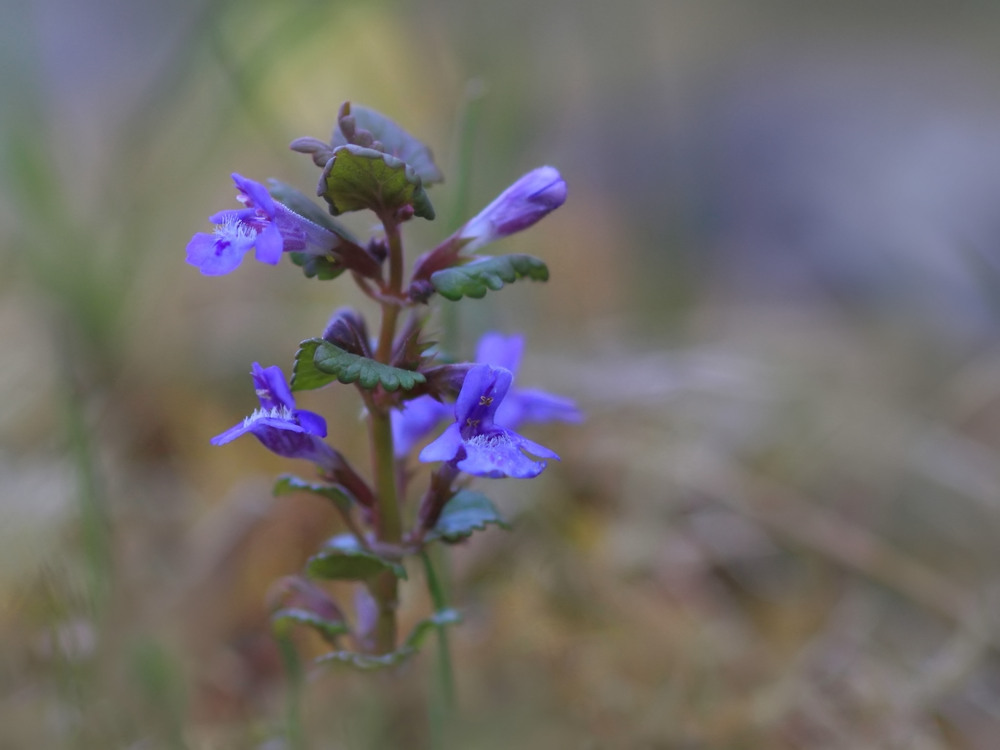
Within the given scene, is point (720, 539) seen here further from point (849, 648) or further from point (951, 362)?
point (951, 362)

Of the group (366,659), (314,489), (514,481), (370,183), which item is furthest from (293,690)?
(514,481)

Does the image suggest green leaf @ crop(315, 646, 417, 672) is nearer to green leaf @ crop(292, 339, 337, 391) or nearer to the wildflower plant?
the wildflower plant

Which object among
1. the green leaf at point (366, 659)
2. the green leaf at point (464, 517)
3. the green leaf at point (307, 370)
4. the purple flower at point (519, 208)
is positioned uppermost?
the purple flower at point (519, 208)

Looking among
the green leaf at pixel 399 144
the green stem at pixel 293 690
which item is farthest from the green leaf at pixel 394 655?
the green leaf at pixel 399 144

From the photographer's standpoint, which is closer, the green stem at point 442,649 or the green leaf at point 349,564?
the green leaf at point 349,564

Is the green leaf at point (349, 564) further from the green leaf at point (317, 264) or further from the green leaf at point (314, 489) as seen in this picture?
the green leaf at point (317, 264)

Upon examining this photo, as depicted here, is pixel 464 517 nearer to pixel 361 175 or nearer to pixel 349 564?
pixel 349 564

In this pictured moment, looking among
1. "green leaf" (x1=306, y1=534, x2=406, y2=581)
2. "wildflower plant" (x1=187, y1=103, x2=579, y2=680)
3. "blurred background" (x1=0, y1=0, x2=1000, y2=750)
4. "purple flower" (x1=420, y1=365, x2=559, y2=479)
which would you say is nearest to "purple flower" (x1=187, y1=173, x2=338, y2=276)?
"wildflower plant" (x1=187, y1=103, x2=579, y2=680)
